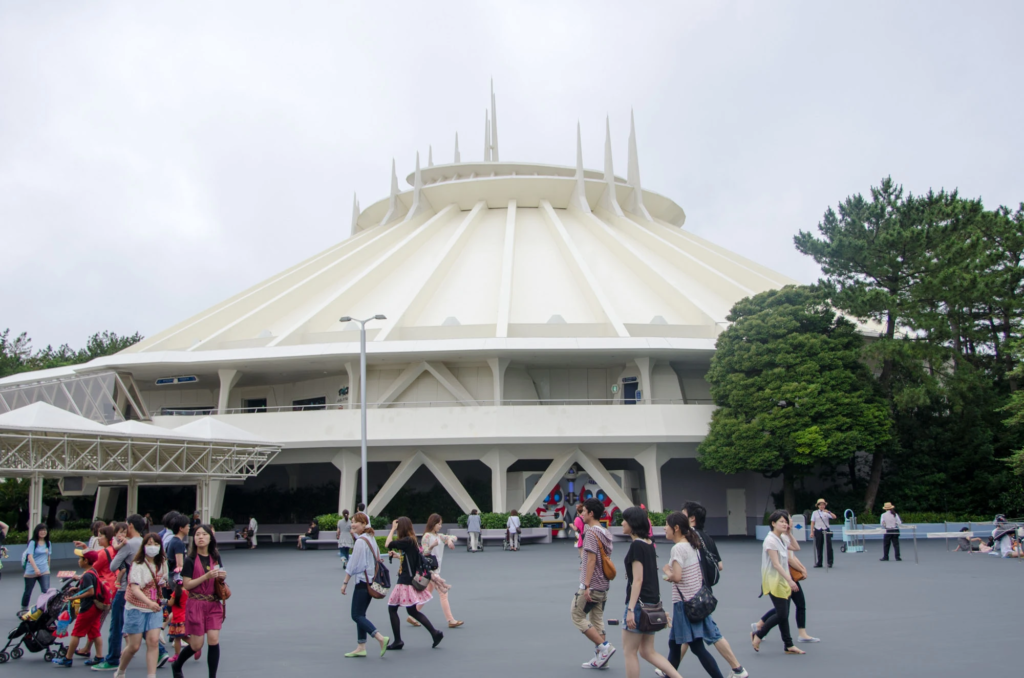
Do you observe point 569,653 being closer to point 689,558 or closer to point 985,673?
point 689,558

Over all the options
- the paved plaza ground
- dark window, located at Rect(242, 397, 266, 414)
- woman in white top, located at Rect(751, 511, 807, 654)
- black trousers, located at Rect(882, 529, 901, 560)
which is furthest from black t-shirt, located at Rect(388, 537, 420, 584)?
dark window, located at Rect(242, 397, 266, 414)

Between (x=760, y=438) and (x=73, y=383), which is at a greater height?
(x=73, y=383)

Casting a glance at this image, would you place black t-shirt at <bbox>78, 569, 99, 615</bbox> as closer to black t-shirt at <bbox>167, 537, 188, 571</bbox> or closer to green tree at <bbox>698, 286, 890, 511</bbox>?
black t-shirt at <bbox>167, 537, 188, 571</bbox>

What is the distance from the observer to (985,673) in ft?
25.1

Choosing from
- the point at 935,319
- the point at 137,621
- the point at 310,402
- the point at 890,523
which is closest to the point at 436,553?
the point at 137,621

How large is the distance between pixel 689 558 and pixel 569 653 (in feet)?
8.28

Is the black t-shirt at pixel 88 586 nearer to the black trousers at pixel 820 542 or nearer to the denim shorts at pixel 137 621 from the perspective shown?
the denim shorts at pixel 137 621

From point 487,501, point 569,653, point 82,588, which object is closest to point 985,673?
point 569,653

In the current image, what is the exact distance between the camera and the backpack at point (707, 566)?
24.5ft

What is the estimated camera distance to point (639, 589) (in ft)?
22.5

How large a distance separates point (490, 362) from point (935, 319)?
584 inches

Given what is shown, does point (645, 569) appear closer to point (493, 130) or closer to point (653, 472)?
point (653, 472)

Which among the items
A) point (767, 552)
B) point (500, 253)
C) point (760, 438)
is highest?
point (500, 253)

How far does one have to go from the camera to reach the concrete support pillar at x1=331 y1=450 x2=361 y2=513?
30.5m
